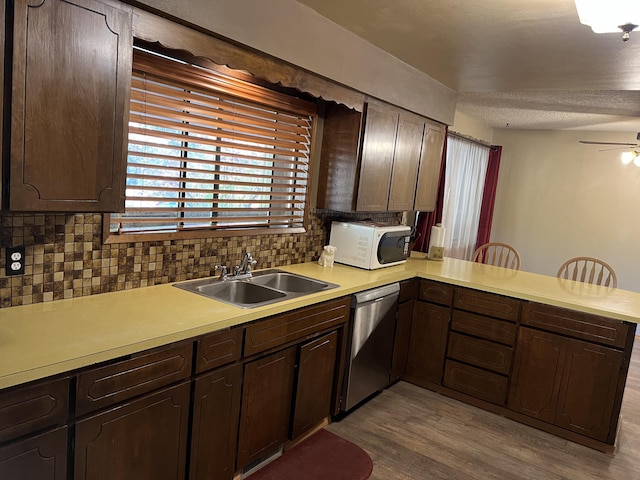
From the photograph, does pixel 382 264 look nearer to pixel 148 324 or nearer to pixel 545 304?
pixel 545 304

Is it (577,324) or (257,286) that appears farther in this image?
(577,324)

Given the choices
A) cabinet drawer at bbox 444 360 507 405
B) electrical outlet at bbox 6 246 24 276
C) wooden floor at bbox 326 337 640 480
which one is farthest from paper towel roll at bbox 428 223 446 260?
Result: electrical outlet at bbox 6 246 24 276

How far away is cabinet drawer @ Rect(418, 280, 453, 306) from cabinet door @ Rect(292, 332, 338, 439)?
997 mm

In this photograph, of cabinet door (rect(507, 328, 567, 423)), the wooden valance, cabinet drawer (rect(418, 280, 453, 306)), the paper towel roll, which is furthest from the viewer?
the paper towel roll

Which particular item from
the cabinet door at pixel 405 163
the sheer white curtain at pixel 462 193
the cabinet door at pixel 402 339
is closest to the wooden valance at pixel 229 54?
the cabinet door at pixel 405 163

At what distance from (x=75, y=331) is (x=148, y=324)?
248 millimetres

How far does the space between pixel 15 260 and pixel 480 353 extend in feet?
9.20

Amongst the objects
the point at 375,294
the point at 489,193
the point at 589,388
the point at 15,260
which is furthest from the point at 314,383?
the point at 489,193

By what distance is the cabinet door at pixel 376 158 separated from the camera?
10.3ft

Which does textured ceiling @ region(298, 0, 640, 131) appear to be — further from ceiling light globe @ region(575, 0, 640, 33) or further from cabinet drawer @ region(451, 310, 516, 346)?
cabinet drawer @ region(451, 310, 516, 346)

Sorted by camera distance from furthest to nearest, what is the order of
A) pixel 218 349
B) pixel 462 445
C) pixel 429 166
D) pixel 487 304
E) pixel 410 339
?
1. pixel 429 166
2. pixel 410 339
3. pixel 487 304
4. pixel 462 445
5. pixel 218 349

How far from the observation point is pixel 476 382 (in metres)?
3.28

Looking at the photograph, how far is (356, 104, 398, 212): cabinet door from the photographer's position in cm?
313

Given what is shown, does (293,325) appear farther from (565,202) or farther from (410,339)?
(565,202)
